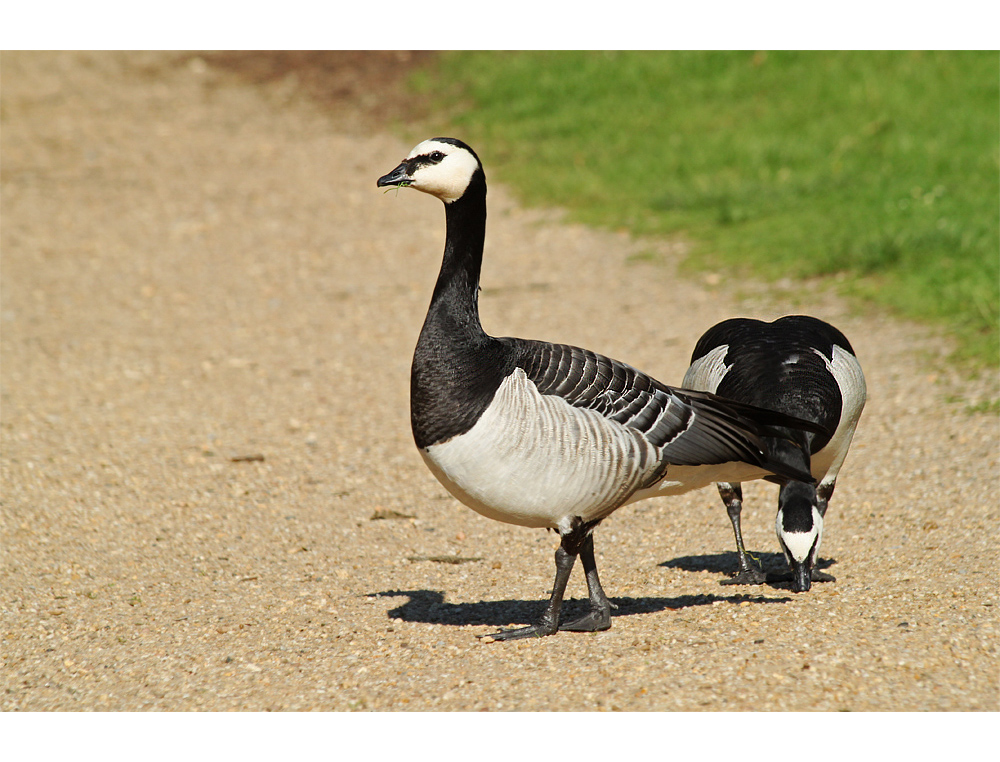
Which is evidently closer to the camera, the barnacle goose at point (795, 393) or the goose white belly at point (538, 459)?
the goose white belly at point (538, 459)

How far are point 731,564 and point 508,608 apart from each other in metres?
1.53

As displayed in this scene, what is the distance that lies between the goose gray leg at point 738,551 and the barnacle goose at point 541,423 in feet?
2.78

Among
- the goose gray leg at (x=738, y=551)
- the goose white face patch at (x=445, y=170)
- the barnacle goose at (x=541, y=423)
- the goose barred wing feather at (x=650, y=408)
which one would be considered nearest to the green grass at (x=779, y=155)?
the goose gray leg at (x=738, y=551)

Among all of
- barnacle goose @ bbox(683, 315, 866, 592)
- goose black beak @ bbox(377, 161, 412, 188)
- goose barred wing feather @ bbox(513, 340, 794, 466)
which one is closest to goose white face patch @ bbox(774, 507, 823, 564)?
barnacle goose @ bbox(683, 315, 866, 592)

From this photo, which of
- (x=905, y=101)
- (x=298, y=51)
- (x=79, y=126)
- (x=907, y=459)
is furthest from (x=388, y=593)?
(x=298, y=51)

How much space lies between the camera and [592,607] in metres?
5.72

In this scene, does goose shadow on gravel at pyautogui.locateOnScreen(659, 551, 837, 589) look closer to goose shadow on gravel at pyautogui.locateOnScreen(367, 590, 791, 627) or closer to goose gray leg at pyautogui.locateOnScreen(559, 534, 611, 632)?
goose shadow on gravel at pyautogui.locateOnScreen(367, 590, 791, 627)

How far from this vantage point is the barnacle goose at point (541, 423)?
521 cm

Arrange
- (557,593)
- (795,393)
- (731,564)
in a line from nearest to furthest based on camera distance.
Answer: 1. (557,593)
2. (795,393)
3. (731,564)

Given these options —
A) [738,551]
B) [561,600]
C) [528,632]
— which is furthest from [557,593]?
[738,551]

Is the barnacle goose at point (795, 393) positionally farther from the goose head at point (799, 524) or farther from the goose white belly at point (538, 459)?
the goose white belly at point (538, 459)

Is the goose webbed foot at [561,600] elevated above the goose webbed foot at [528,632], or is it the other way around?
the goose webbed foot at [561,600]

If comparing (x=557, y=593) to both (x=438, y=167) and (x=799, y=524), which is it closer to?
(x=799, y=524)

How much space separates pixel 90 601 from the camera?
6.37 m
